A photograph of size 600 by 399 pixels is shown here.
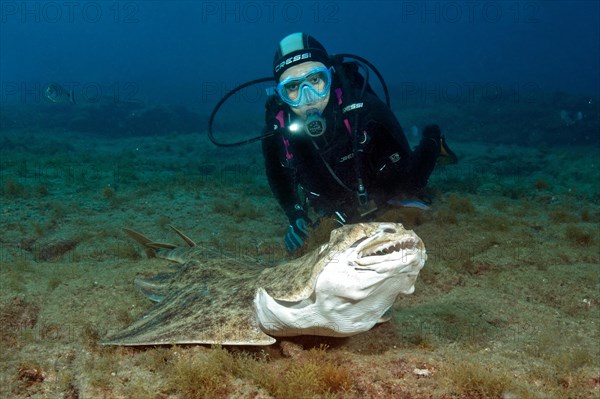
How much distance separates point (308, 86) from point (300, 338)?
4175 millimetres

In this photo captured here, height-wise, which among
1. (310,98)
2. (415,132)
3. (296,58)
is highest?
(296,58)

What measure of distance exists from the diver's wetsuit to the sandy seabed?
659 millimetres

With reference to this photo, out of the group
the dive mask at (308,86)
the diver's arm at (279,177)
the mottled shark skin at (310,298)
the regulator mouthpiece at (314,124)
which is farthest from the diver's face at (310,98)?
the mottled shark skin at (310,298)

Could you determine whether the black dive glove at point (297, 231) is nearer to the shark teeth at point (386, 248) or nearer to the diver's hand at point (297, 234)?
the diver's hand at point (297, 234)

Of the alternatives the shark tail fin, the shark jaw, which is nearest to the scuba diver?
the shark tail fin

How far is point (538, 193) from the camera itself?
9234 millimetres

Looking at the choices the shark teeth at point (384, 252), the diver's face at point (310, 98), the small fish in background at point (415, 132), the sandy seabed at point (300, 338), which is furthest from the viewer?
the small fish in background at point (415, 132)

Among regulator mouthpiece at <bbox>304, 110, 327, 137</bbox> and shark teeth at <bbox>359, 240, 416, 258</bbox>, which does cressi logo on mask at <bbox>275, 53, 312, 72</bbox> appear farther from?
shark teeth at <bbox>359, 240, 416, 258</bbox>

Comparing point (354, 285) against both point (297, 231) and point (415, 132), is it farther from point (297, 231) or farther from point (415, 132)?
point (415, 132)

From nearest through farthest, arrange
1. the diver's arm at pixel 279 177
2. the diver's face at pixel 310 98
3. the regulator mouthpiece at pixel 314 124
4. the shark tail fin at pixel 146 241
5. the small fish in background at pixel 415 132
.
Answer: the shark tail fin at pixel 146 241 < the regulator mouthpiece at pixel 314 124 < the diver's face at pixel 310 98 < the diver's arm at pixel 279 177 < the small fish in background at pixel 415 132

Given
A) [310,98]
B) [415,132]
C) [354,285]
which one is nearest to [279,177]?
[310,98]

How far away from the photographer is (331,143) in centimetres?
635

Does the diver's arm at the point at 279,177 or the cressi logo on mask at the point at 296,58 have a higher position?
the cressi logo on mask at the point at 296,58

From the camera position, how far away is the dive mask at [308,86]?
605 centimetres
